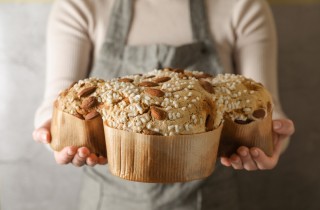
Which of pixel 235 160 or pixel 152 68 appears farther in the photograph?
pixel 152 68

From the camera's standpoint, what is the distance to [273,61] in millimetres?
1302

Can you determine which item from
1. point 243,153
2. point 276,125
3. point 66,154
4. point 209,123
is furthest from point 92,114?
point 276,125

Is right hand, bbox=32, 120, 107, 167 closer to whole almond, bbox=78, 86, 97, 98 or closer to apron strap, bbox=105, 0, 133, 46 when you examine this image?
whole almond, bbox=78, 86, 97, 98

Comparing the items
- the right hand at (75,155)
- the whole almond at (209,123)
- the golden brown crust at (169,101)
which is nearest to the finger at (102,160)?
the right hand at (75,155)

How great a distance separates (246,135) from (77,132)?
36 centimetres

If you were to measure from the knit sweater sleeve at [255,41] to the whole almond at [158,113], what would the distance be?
0.54 m

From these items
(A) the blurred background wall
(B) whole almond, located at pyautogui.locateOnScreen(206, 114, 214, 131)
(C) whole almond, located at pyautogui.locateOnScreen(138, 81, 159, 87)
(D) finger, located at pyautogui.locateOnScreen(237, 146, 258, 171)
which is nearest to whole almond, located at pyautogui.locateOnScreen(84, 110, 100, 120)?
(C) whole almond, located at pyautogui.locateOnScreen(138, 81, 159, 87)

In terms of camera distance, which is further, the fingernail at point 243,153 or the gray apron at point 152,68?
the gray apron at point 152,68

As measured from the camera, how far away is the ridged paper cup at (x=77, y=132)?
0.89m

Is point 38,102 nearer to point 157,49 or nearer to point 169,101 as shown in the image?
point 157,49

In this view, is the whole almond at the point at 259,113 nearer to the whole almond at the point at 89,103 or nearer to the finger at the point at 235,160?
the finger at the point at 235,160

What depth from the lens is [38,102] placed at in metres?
1.60

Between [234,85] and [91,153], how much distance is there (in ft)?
1.09

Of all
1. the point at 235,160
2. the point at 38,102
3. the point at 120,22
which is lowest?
the point at 38,102
